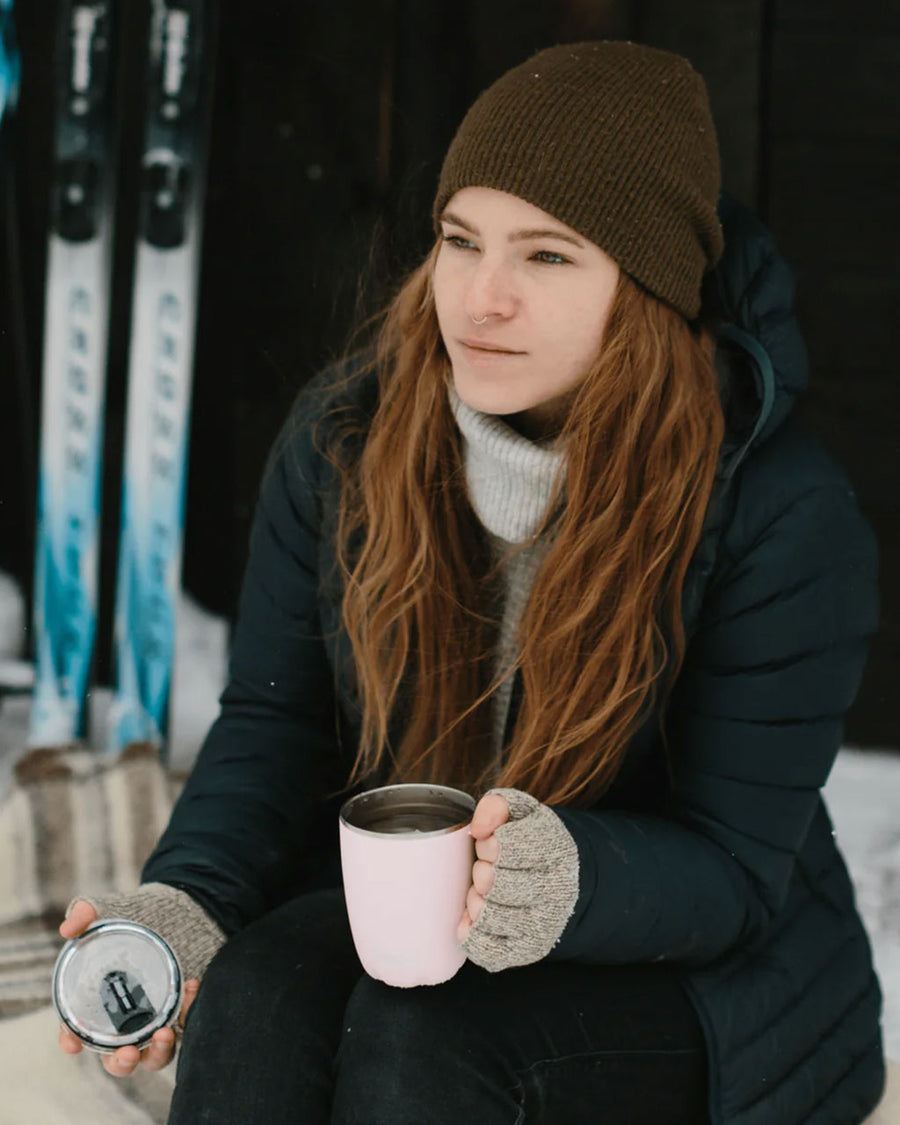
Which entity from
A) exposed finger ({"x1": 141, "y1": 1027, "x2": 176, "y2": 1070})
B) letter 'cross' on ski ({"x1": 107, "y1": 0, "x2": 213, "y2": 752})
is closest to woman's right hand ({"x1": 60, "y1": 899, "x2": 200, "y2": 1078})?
exposed finger ({"x1": 141, "y1": 1027, "x2": 176, "y2": 1070})

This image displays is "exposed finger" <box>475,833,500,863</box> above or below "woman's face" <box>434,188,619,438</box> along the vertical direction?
below

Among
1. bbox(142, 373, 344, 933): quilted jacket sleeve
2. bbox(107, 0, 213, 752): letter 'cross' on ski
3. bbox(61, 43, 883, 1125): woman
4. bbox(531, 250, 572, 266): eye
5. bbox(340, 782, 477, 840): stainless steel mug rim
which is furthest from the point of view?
bbox(107, 0, 213, 752): letter 'cross' on ski

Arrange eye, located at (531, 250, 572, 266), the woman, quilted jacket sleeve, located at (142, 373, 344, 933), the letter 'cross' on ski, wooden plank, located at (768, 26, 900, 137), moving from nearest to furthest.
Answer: the woman
eye, located at (531, 250, 572, 266)
quilted jacket sleeve, located at (142, 373, 344, 933)
wooden plank, located at (768, 26, 900, 137)
the letter 'cross' on ski

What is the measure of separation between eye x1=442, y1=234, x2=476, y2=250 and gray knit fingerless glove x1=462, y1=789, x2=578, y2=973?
0.56m

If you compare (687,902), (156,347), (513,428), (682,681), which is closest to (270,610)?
(513,428)

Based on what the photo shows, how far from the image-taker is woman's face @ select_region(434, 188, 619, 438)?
1.29 metres

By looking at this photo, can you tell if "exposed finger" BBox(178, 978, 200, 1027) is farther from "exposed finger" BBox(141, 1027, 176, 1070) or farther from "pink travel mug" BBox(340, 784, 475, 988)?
"pink travel mug" BBox(340, 784, 475, 988)

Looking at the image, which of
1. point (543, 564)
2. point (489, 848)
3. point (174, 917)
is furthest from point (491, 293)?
point (174, 917)

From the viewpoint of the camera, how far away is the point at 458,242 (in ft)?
4.46

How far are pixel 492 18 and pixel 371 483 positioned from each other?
1.16m

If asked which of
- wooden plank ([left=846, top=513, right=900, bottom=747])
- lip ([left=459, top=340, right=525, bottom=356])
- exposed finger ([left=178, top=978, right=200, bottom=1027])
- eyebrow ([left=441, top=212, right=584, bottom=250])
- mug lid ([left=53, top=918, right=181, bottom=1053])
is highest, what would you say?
eyebrow ([left=441, top=212, right=584, bottom=250])

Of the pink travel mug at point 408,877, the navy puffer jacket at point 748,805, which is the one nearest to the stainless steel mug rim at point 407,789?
the pink travel mug at point 408,877

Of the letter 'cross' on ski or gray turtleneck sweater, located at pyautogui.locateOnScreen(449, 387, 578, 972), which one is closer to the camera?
gray turtleneck sweater, located at pyautogui.locateOnScreen(449, 387, 578, 972)

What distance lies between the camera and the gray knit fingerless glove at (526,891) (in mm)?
1113
